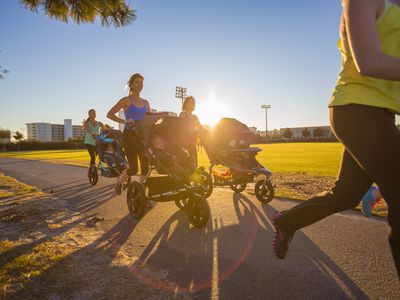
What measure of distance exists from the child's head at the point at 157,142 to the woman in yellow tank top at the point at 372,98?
2.72 metres

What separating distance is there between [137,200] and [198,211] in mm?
1083

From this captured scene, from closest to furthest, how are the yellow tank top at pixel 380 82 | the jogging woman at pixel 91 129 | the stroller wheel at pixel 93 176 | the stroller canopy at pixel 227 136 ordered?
the yellow tank top at pixel 380 82
the stroller canopy at pixel 227 136
the stroller wheel at pixel 93 176
the jogging woman at pixel 91 129

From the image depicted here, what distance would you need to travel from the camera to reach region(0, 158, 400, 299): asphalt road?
7.28 feet

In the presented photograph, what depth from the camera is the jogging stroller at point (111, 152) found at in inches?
297

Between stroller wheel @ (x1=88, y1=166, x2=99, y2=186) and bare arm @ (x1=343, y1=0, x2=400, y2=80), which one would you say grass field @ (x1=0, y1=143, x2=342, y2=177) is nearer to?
stroller wheel @ (x1=88, y1=166, x2=99, y2=186)

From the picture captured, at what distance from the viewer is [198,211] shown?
3.84 metres

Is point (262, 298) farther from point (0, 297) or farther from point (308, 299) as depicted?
point (0, 297)

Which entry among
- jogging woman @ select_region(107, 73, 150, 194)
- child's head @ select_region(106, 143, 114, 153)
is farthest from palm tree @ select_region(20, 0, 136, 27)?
child's head @ select_region(106, 143, 114, 153)

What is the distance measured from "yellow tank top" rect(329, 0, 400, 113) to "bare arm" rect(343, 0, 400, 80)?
0.35 ft

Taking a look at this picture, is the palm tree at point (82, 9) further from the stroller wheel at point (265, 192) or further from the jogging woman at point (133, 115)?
the stroller wheel at point (265, 192)

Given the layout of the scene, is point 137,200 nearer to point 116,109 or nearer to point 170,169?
point 170,169

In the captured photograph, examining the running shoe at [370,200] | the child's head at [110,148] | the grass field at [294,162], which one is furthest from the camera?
the child's head at [110,148]

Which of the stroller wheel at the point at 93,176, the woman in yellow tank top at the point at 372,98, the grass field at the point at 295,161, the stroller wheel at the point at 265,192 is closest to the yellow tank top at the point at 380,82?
the woman in yellow tank top at the point at 372,98

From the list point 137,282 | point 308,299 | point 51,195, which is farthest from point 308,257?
point 51,195
